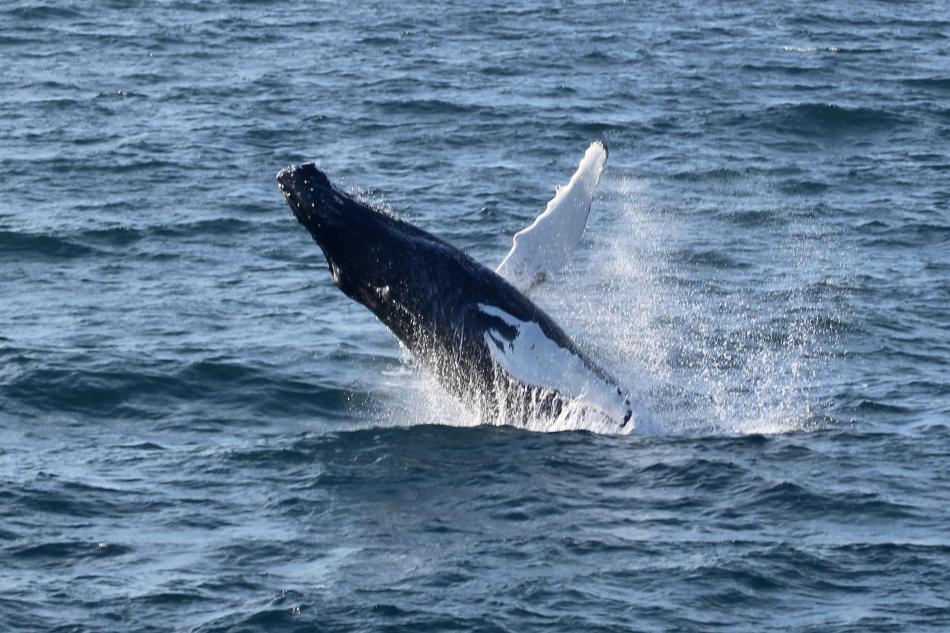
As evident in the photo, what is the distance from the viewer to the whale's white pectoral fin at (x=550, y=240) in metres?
18.2

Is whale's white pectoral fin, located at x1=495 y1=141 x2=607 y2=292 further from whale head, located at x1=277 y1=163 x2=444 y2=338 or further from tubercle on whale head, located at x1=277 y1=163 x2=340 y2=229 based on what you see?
tubercle on whale head, located at x1=277 y1=163 x2=340 y2=229

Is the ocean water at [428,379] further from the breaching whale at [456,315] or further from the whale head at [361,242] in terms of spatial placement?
the whale head at [361,242]

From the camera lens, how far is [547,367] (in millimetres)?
16922

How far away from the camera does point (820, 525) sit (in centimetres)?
1526

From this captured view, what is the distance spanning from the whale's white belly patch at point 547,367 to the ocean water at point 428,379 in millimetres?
558

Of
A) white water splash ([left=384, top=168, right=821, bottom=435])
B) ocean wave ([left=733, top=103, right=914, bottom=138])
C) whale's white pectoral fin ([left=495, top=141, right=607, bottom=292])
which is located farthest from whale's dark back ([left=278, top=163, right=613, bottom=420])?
ocean wave ([left=733, top=103, right=914, bottom=138])

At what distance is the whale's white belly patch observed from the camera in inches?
658

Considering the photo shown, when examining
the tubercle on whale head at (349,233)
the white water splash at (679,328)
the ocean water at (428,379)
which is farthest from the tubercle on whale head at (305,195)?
the white water splash at (679,328)

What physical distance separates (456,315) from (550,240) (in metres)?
1.50

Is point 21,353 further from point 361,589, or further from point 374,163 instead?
point 374,163

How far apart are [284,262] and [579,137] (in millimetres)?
8427

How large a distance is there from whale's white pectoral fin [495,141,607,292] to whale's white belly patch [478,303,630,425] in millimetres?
889

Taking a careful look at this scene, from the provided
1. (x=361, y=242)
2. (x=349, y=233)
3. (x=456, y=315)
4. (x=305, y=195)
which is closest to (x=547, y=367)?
(x=456, y=315)

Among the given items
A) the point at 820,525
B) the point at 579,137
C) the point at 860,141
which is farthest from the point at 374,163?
the point at 820,525
